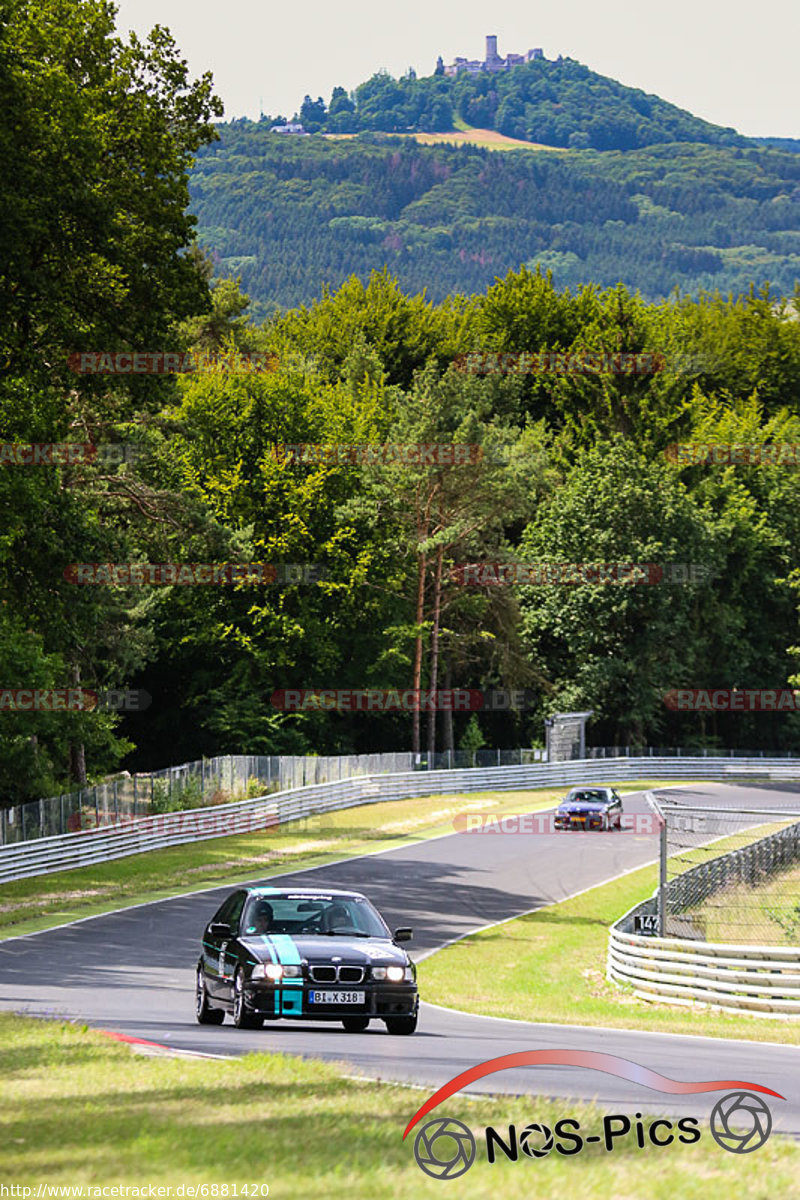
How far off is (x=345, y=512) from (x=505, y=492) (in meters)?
7.64

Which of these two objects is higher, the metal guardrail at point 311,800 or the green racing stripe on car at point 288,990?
the green racing stripe on car at point 288,990

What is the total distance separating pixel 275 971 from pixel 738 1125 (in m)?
5.81

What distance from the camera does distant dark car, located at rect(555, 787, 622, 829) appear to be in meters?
47.2

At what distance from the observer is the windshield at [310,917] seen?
1496 centimetres

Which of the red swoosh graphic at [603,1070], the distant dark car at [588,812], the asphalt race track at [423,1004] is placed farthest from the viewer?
the distant dark car at [588,812]

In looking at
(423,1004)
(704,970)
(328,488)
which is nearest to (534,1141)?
(423,1004)

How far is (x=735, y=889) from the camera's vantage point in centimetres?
3125

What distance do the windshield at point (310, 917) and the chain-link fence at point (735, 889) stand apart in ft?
24.8

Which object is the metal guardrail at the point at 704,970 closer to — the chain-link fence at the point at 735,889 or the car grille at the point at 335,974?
the chain-link fence at the point at 735,889

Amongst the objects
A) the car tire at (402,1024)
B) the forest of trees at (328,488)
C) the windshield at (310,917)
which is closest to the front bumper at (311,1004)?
the car tire at (402,1024)

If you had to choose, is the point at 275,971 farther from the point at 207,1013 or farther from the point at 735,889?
the point at 735,889

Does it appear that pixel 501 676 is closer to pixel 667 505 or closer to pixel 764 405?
pixel 667 505

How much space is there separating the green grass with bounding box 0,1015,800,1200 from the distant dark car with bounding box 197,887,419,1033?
3517 millimetres

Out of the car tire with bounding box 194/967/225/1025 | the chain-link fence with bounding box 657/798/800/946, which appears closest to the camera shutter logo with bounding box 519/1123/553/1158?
the car tire with bounding box 194/967/225/1025
